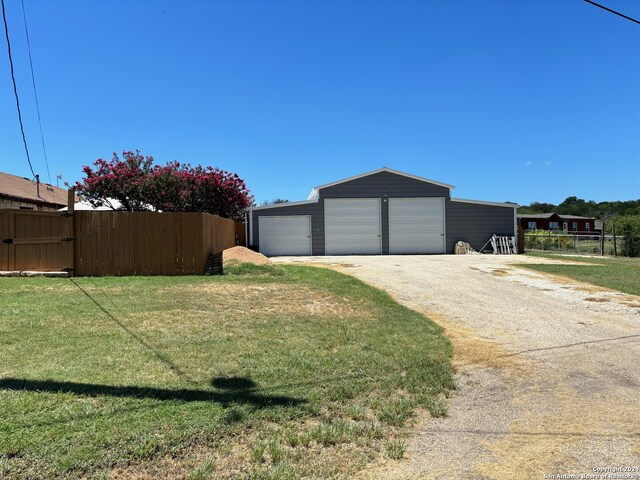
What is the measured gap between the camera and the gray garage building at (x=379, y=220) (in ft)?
78.0

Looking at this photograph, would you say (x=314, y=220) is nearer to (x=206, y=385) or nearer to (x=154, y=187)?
(x=154, y=187)

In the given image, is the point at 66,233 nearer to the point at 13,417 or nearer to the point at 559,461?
the point at 13,417

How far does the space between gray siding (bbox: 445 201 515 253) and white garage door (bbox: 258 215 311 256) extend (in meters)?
8.06

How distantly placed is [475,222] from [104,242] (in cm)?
1959

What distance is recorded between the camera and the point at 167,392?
3621 millimetres

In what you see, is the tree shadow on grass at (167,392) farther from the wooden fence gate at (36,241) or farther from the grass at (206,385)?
the wooden fence gate at (36,241)

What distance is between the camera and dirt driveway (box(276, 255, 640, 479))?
2732 mm

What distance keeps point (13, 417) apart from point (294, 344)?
290 centimetres

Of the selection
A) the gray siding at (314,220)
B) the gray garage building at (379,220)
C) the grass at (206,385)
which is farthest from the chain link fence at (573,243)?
the grass at (206,385)

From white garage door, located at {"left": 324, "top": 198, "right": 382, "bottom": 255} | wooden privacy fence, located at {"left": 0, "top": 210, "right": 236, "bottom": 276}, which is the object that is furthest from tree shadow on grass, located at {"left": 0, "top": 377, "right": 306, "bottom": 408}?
white garage door, located at {"left": 324, "top": 198, "right": 382, "bottom": 255}

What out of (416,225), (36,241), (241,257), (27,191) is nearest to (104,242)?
(36,241)

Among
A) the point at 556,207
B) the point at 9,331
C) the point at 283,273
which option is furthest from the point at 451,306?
the point at 556,207

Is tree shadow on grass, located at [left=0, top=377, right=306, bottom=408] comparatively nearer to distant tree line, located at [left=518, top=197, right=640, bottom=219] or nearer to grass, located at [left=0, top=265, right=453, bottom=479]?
grass, located at [left=0, top=265, right=453, bottom=479]

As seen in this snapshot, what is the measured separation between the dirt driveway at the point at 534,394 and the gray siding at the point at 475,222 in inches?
609
